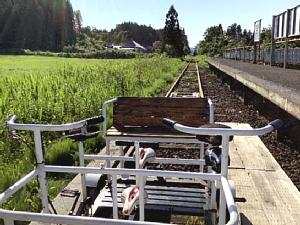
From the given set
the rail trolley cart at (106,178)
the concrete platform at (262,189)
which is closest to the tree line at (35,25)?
the concrete platform at (262,189)

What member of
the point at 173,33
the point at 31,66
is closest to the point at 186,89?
the point at 31,66

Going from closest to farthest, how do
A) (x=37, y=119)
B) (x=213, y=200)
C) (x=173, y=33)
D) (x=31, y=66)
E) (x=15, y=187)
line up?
(x=15, y=187) < (x=213, y=200) < (x=37, y=119) < (x=31, y=66) < (x=173, y=33)

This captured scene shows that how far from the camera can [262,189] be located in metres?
3.17

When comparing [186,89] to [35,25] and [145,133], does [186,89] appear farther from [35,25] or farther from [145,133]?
[35,25]

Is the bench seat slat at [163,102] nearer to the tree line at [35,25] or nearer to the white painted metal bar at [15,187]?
the white painted metal bar at [15,187]

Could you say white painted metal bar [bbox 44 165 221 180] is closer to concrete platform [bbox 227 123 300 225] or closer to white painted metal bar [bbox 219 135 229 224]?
white painted metal bar [bbox 219 135 229 224]

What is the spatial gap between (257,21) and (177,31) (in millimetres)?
43061

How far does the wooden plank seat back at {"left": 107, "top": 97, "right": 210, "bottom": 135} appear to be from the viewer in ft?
11.5

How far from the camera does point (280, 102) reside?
422 cm

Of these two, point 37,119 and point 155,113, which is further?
point 37,119

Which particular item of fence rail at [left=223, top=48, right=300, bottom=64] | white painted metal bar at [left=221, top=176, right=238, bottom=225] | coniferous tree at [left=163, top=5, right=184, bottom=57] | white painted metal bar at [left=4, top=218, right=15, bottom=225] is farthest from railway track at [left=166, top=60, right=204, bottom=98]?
coniferous tree at [left=163, top=5, right=184, bottom=57]

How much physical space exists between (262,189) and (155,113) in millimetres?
1356

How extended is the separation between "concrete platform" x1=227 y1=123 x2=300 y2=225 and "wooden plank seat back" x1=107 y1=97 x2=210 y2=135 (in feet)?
2.50

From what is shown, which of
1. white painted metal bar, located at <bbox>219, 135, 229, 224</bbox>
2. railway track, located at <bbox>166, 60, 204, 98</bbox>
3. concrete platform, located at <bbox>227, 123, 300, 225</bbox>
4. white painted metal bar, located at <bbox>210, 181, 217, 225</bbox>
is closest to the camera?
white painted metal bar, located at <bbox>219, 135, 229, 224</bbox>
